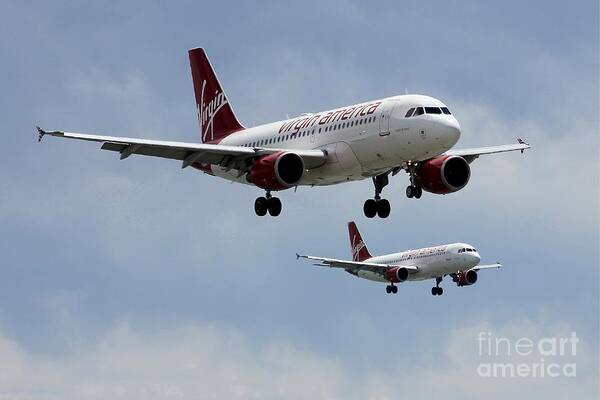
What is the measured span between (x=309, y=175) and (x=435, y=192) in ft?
19.0

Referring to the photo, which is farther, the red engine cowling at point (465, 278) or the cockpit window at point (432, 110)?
Result: the red engine cowling at point (465, 278)

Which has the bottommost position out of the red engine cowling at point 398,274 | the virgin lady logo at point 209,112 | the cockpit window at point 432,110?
the cockpit window at point 432,110

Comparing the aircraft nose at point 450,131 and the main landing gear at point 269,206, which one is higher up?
the aircraft nose at point 450,131

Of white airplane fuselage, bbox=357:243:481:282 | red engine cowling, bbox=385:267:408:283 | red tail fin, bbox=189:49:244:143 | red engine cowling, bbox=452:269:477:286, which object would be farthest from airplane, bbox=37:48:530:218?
red engine cowling, bbox=452:269:477:286

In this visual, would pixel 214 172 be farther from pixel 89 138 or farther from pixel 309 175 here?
pixel 89 138

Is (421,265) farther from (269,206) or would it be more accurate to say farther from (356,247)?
(269,206)

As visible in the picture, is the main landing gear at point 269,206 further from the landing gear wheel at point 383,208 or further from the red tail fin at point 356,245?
the red tail fin at point 356,245

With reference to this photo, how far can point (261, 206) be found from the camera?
55219 millimetres

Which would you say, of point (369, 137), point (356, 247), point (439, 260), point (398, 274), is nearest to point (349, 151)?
point (369, 137)

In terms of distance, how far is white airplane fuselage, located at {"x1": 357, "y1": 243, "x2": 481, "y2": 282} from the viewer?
420 feet

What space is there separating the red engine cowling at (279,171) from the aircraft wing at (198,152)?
626 mm

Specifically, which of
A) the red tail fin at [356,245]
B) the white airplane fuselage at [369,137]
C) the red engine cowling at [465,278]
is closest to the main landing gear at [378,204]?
the white airplane fuselage at [369,137]

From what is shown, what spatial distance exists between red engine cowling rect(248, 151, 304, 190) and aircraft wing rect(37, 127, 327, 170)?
0.63m

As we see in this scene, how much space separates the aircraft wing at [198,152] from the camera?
51.1 metres
